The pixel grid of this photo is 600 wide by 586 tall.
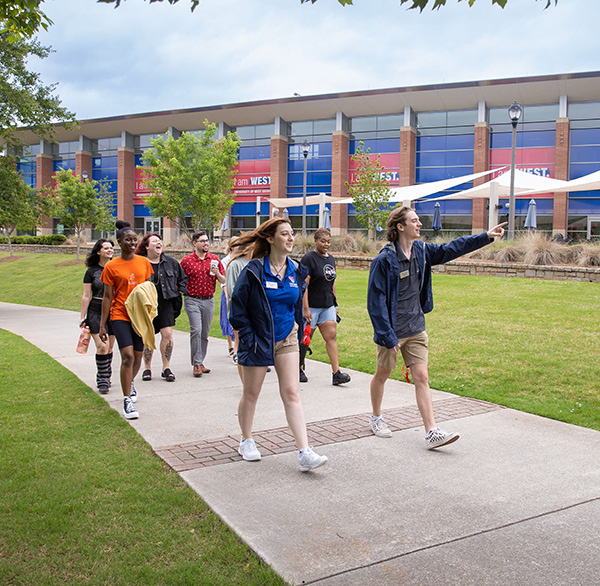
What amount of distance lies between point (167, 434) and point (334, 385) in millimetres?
2626

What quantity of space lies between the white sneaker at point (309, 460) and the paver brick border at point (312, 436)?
21.5 inches

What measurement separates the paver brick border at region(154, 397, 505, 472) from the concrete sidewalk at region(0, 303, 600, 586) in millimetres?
17

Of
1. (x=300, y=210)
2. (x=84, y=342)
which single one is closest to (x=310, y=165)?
(x=300, y=210)

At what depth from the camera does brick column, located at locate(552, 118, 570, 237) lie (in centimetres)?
3706

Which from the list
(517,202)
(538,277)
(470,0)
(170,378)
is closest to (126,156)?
(517,202)

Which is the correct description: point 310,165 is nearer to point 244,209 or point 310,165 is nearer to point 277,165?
Result: point 277,165

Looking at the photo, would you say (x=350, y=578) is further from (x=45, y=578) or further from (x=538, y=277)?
(x=538, y=277)

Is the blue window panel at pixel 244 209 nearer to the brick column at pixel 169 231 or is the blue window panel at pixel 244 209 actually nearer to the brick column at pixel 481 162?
the brick column at pixel 169 231

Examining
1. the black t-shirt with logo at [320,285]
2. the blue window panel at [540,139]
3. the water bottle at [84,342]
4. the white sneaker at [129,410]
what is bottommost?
the white sneaker at [129,410]

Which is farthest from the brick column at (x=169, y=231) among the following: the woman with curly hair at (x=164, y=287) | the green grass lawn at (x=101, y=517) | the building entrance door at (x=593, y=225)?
the green grass lawn at (x=101, y=517)

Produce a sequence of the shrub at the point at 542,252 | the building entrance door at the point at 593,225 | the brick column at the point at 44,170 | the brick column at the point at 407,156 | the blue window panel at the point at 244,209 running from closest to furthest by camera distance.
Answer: the shrub at the point at 542,252 → the building entrance door at the point at 593,225 → the brick column at the point at 407,156 → the blue window panel at the point at 244,209 → the brick column at the point at 44,170

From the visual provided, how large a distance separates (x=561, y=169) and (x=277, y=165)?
19.7 meters

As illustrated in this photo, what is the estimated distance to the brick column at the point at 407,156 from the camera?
41.1 meters

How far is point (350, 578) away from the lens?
114 inches
